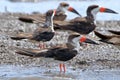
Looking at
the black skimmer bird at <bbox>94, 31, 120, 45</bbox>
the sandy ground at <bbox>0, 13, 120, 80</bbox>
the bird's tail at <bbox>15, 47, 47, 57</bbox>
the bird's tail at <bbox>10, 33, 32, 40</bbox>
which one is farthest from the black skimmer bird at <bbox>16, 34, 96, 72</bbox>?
the bird's tail at <bbox>10, 33, 32, 40</bbox>

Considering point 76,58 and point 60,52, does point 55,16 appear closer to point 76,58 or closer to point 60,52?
point 76,58

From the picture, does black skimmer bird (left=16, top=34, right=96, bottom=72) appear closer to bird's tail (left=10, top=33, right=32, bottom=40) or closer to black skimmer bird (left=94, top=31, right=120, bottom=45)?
black skimmer bird (left=94, top=31, right=120, bottom=45)

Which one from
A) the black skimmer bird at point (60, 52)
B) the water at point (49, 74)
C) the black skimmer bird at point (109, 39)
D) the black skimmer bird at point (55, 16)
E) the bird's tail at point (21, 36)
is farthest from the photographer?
the black skimmer bird at point (55, 16)

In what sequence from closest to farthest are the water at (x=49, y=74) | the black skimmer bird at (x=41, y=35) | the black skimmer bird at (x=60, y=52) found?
the water at (x=49, y=74)
the black skimmer bird at (x=60, y=52)
the black skimmer bird at (x=41, y=35)

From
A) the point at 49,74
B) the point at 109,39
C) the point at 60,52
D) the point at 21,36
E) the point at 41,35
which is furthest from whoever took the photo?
the point at 41,35

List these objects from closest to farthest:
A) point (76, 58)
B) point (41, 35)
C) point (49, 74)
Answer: point (49, 74) → point (76, 58) → point (41, 35)

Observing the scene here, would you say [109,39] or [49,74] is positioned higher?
[109,39]

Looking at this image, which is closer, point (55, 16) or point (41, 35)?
point (41, 35)

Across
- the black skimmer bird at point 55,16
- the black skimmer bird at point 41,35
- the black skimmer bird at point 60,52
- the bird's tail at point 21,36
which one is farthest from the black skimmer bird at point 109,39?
the black skimmer bird at point 55,16

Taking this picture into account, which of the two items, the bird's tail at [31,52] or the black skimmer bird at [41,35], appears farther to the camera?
the black skimmer bird at [41,35]

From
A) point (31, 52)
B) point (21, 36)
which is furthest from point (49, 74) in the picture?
point (21, 36)

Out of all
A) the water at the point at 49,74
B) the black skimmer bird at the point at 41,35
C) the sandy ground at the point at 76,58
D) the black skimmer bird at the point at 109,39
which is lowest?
the sandy ground at the point at 76,58

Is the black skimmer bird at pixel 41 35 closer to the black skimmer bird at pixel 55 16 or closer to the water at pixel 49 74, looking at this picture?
the black skimmer bird at pixel 55 16

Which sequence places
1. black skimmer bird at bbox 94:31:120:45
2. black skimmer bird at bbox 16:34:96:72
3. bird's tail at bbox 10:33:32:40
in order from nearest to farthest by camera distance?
1. black skimmer bird at bbox 16:34:96:72
2. black skimmer bird at bbox 94:31:120:45
3. bird's tail at bbox 10:33:32:40
